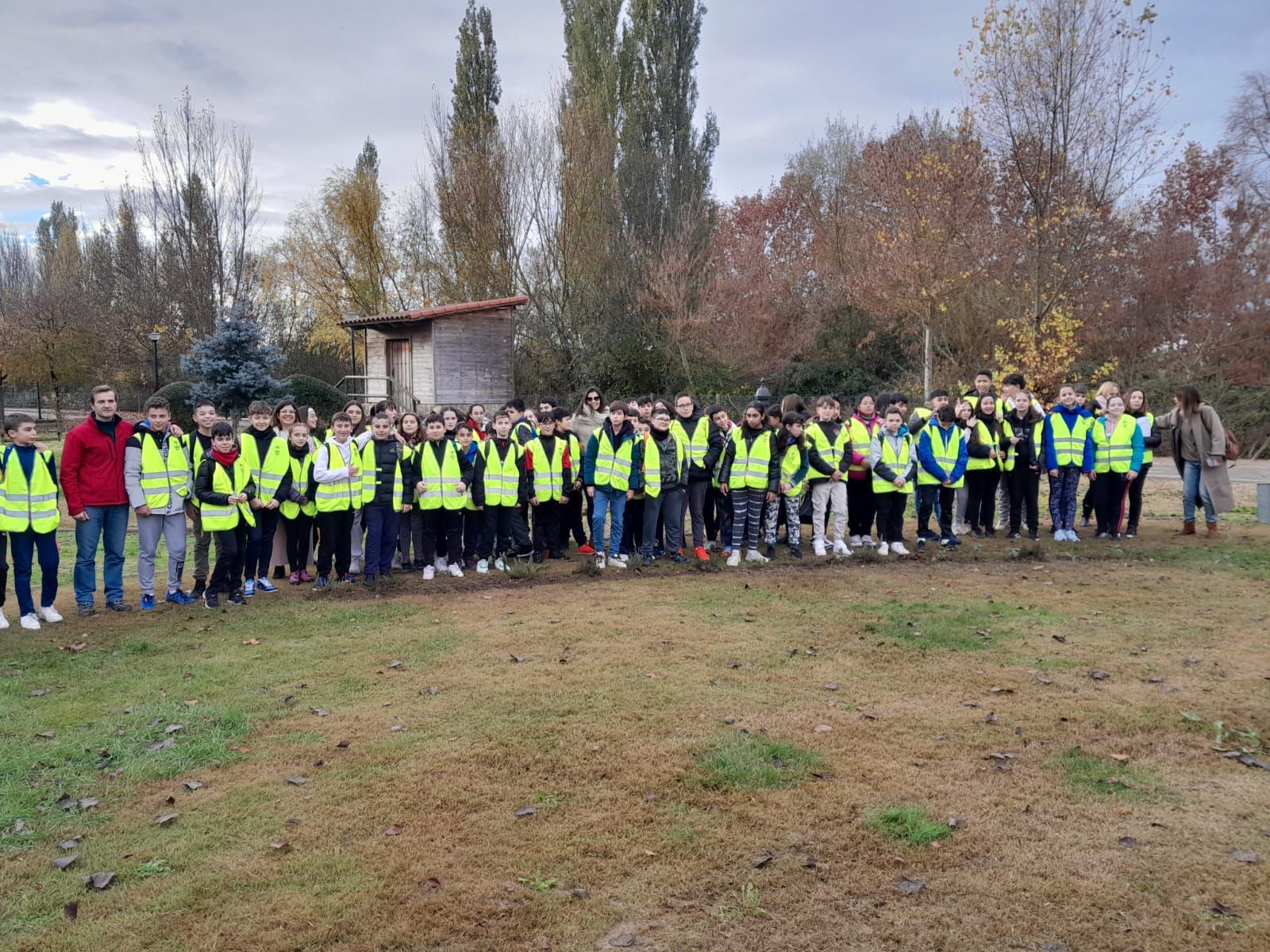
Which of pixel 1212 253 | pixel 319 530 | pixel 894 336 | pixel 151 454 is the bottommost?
pixel 319 530

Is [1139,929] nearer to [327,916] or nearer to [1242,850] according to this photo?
[1242,850]

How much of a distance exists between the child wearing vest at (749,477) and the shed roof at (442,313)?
56.6 feet

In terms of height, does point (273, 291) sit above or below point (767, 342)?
above

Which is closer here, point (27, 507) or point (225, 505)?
point (27, 507)

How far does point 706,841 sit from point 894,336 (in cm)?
2895

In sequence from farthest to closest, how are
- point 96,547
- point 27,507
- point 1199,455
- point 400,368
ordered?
point 400,368 → point 1199,455 → point 96,547 → point 27,507

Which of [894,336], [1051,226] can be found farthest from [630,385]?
[1051,226]

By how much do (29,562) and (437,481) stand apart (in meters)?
4.00

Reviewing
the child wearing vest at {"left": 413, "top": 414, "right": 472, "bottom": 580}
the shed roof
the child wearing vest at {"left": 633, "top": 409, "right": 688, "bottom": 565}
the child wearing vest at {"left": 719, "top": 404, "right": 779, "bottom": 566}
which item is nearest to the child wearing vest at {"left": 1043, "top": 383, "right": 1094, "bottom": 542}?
the child wearing vest at {"left": 719, "top": 404, "right": 779, "bottom": 566}

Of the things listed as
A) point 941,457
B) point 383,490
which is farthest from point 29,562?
point 941,457

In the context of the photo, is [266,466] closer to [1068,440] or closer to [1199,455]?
[1068,440]

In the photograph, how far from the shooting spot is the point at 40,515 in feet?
27.0

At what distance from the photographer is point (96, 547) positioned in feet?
28.2

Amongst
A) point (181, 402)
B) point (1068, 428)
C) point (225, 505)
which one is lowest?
point (225, 505)
